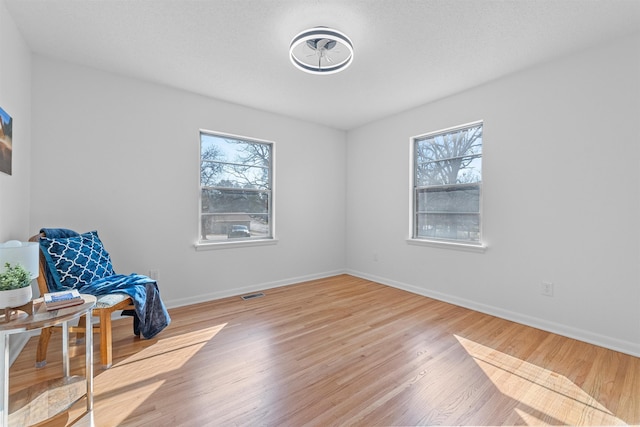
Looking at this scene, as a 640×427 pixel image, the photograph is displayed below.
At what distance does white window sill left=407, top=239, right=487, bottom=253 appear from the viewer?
126 inches

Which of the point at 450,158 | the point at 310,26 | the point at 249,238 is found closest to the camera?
the point at 310,26

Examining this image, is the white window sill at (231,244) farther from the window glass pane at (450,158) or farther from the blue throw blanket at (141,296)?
the window glass pane at (450,158)

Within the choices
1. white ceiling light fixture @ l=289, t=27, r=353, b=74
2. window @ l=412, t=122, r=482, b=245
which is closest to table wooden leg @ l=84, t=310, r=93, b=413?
white ceiling light fixture @ l=289, t=27, r=353, b=74

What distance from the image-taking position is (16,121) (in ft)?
7.27

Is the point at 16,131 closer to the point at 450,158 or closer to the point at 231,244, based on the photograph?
the point at 231,244

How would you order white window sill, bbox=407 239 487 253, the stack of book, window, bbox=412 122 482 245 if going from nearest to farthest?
the stack of book < white window sill, bbox=407 239 487 253 < window, bbox=412 122 482 245

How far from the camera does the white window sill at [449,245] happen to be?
320 centimetres

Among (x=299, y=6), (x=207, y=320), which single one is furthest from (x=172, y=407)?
(x=299, y=6)

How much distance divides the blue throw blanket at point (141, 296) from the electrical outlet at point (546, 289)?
137 inches

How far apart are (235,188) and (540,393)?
3.54 metres

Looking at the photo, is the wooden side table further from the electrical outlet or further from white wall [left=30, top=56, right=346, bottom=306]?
the electrical outlet

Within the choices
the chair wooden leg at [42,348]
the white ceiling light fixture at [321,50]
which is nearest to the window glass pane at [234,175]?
the white ceiling light fixture at [321,50]

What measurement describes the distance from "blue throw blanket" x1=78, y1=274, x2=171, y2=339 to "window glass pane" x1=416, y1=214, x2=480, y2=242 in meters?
3.19

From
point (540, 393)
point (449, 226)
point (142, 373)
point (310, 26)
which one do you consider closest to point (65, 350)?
point (142, 373)
